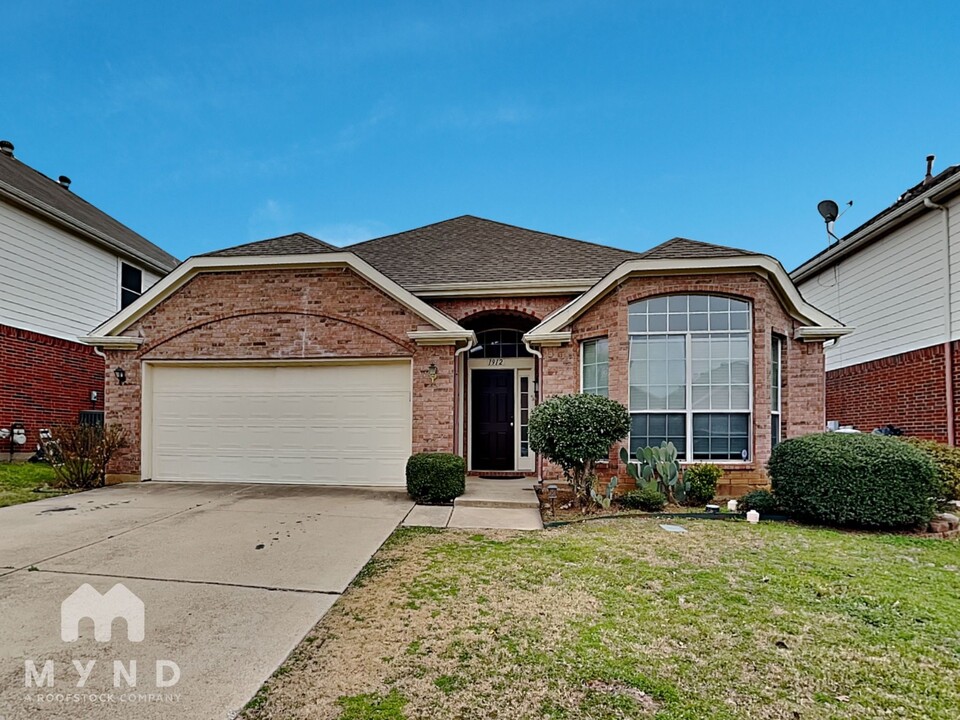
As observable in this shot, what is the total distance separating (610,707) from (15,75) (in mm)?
20189

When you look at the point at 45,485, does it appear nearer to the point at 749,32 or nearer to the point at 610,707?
the point at 610,707

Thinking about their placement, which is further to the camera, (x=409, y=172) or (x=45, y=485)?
(x=409, y=172)

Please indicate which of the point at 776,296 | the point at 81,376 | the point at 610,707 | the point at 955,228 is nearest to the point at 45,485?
the point at 81,376

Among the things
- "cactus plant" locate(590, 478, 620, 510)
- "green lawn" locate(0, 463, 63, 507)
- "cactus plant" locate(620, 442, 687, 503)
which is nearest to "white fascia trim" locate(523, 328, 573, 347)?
"cactus plant" locate(620, 442, 687, 503)

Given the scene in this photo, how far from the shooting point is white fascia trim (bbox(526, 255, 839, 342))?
8.08 metres

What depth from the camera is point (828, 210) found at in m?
13.7

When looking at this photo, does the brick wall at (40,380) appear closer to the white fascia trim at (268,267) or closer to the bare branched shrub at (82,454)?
the bare branched shrub at (82,454)

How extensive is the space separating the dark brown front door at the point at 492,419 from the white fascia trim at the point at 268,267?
2212 millimetres

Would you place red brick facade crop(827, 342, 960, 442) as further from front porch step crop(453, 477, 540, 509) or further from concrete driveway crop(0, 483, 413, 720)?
concrete driveway crop(0, 483, 413, 720)

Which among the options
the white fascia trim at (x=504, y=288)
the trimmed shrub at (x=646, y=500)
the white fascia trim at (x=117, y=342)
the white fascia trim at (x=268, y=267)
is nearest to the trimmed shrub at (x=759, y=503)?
the trimmed shrub at (x=646, y=500)

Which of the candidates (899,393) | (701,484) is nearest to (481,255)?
(701,484)

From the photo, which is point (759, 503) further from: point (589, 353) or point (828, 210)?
point (828, 210)

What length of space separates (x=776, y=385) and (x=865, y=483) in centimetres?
273

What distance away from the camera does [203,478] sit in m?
9.52
